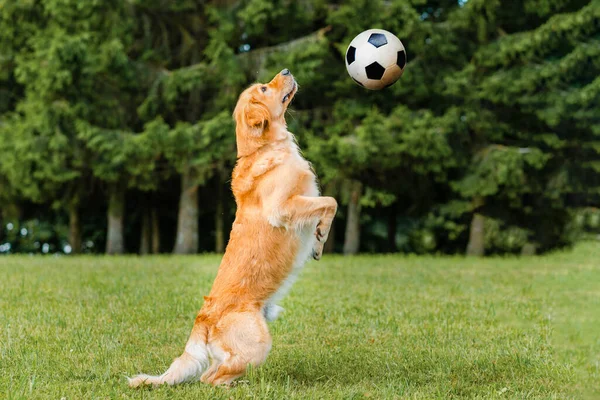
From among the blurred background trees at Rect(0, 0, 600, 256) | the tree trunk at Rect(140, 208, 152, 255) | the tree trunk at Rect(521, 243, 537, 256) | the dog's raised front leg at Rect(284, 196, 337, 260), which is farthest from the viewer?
the tree trunk at Rect(140, 208, 152, 255)

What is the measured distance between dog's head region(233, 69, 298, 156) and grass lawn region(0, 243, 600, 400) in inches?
64.4

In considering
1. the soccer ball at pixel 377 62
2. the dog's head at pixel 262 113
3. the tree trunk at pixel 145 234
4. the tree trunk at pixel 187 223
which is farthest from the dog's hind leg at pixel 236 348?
the tree trunk at pixel 145 234

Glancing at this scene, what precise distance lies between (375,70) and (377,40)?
360 millimetres

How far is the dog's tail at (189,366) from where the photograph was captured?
473 centimetres

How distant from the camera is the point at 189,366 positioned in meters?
4.74

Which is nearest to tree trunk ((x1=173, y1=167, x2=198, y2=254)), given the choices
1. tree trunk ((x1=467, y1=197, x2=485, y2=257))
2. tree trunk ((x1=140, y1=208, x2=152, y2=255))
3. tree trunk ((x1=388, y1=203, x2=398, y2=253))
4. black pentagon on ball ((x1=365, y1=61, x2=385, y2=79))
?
tree trunk ((x1=140, y1=208, x2=152, y2=255))

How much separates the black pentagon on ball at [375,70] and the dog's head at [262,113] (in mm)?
1561

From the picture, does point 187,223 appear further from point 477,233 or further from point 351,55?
point 351,55

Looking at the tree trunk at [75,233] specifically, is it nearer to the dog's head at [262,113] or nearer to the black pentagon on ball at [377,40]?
the black pentagon on ball at [377,40]

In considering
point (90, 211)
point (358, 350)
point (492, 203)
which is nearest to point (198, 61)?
point (90, 211)

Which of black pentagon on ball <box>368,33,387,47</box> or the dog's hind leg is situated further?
black pentagon on ball <box>368,33,387,47</box>

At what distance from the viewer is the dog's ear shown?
5215 mm

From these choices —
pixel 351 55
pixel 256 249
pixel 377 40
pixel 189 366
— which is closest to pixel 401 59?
pixel 377 40

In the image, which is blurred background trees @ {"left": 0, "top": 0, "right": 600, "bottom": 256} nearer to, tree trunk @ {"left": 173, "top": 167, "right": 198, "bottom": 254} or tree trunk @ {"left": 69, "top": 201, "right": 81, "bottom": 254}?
tree trunk @ {"left": 173, "top": 167, "right": 198, "bottom": 254}
